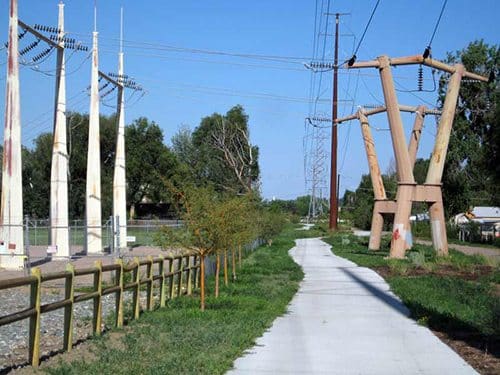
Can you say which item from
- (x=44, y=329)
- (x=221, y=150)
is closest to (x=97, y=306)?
(x=44, y=329)

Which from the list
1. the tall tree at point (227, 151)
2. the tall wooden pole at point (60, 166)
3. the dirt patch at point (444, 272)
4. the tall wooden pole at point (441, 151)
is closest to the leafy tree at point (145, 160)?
the tall tree at point (227, 151)

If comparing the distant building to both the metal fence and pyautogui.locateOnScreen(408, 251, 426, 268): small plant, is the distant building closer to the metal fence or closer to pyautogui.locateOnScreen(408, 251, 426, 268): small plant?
the metal fence

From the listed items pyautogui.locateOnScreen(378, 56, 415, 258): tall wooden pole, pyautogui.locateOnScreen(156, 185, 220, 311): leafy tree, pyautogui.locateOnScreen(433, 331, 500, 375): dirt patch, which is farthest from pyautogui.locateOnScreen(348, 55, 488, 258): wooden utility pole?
pyautogui.locateOnScreen(433, 331, 500, 375): dirt patch

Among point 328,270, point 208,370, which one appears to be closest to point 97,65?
point 328,270

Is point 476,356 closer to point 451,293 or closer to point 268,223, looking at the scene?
point 451,293

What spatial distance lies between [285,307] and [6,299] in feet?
25.6

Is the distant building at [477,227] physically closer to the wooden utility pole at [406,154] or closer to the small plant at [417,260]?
the wooden utility pole at [406,154]

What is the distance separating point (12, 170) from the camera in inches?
1209

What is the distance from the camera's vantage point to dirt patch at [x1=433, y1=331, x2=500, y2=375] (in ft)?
33.6

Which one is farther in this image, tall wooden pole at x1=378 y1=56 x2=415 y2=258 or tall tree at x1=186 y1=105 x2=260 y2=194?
tall tree at x1=186 y1=105 x2=260 y2=194

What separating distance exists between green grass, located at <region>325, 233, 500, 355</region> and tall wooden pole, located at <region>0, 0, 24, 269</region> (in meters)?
14.5

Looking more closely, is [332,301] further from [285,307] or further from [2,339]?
[2,339]

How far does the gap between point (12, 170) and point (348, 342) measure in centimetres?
2158

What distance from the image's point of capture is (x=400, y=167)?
117 feet
